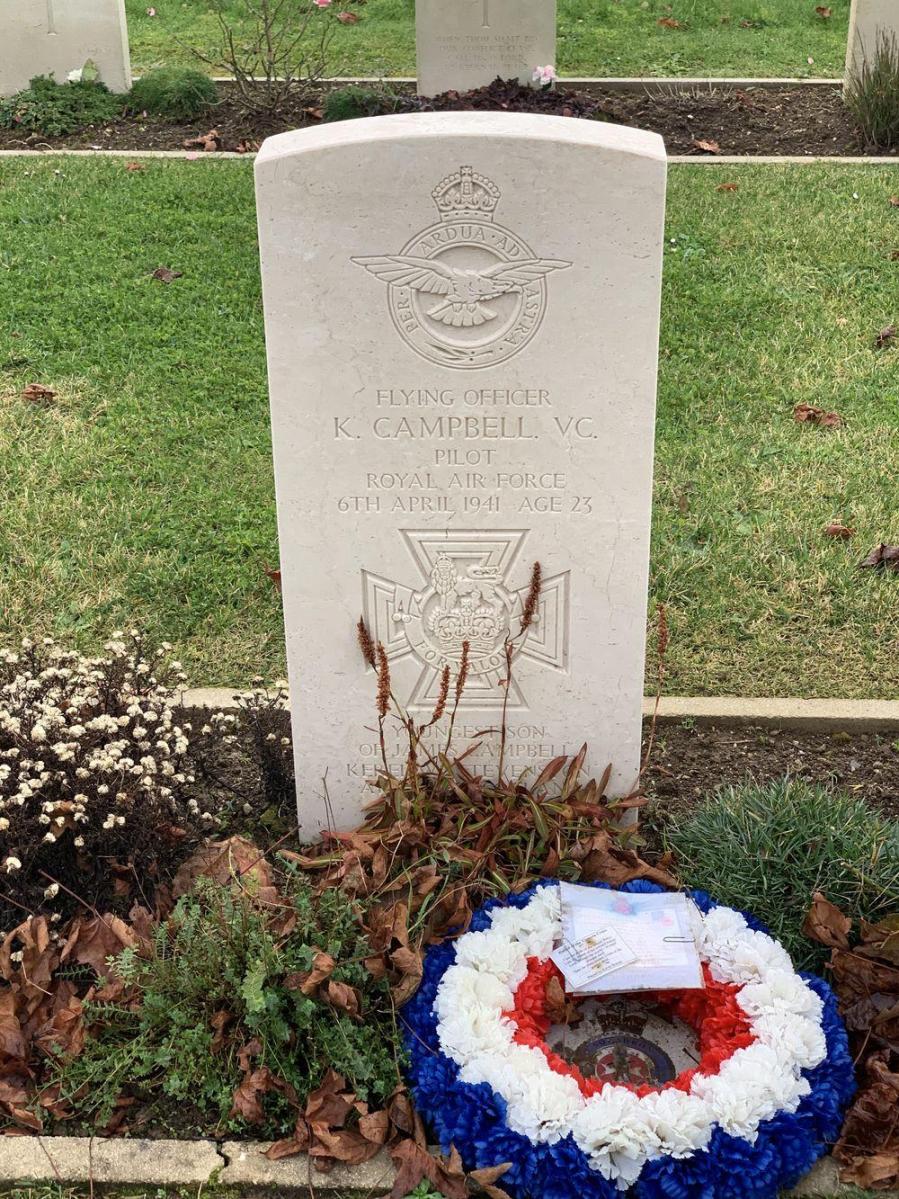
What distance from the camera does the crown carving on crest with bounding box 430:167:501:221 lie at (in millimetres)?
2895

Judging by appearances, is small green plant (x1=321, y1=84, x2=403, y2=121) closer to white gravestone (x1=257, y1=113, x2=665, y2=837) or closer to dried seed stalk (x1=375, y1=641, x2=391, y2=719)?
white gravestone (x1=257, y1=113, x2=665, y2=837)

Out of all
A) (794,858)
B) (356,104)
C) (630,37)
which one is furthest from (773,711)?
(630,37)

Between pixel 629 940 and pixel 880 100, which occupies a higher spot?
pixel 880 100

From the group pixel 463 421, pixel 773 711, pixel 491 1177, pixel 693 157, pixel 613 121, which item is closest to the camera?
pixel 491 1177

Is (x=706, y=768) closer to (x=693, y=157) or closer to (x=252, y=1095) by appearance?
(x=252, y=1095)

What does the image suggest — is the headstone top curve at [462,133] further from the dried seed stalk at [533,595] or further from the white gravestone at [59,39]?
the white gravestone at [59,39]

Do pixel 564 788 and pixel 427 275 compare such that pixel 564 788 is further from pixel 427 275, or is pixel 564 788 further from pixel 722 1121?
pixel 427 275

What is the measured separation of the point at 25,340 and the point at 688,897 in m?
4.58

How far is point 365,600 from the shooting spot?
3.36 m

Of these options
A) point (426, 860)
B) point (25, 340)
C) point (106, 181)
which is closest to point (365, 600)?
point (426, 860)

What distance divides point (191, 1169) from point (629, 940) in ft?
3.44

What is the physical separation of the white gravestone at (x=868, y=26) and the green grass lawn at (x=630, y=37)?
1.53m

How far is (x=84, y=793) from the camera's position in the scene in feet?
10.7

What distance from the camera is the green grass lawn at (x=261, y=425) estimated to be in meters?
4.63
